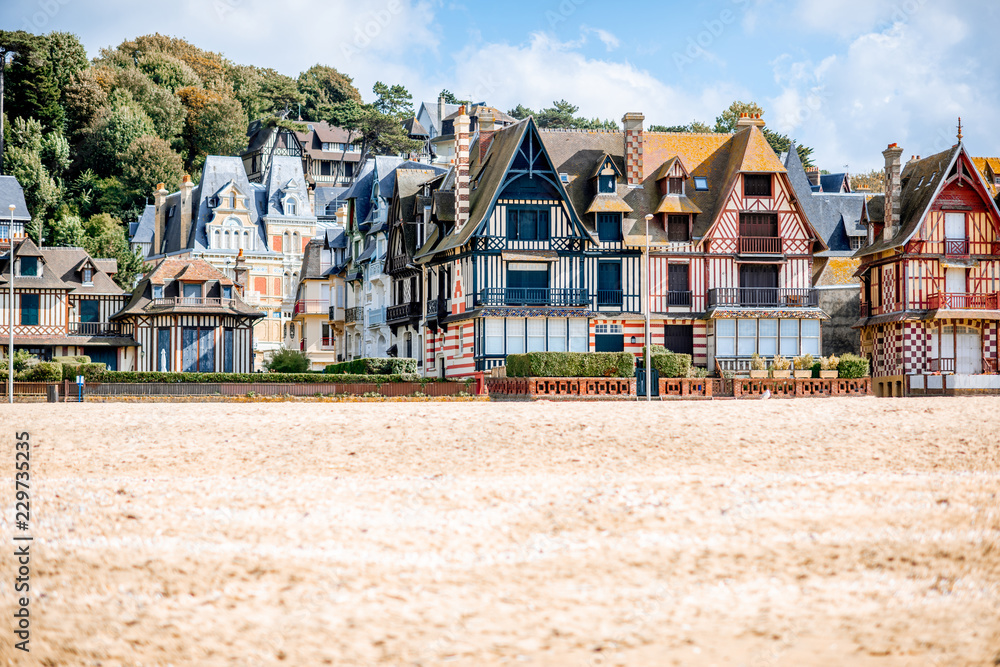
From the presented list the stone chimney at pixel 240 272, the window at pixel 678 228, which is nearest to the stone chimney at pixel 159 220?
the stone chimney at pixel 240 272

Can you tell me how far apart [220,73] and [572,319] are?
80218mm

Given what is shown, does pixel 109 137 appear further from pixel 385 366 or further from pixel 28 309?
pixel 385 366

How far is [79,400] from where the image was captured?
117ft

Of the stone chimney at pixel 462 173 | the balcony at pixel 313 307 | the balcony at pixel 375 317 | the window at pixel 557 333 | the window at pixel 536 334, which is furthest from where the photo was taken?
the balcony at pixel 313 307

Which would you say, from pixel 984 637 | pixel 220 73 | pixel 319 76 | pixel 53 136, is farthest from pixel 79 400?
pixel 319 76

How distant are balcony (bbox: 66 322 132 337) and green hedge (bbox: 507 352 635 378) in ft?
90.4

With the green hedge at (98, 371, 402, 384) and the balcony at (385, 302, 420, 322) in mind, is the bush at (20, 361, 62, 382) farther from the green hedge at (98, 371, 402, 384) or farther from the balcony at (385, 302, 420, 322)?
the balcony at (385, 302, 420, 322)

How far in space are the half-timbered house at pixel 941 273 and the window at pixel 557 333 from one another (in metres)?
11.6

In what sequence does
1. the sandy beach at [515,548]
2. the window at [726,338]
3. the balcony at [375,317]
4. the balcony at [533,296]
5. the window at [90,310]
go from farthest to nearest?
the window at [90,310]
the balcony at [375,317]
the window at [726,338]
the balcony at [533,296]
the sandy beach at [515,548]

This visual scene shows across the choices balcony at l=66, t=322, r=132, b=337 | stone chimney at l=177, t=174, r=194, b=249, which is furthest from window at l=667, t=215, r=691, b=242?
stone chimney at l=177, t=174, r=194, b=249

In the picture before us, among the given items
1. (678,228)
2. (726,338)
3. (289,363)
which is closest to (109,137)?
(289,363)

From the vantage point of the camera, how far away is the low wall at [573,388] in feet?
111

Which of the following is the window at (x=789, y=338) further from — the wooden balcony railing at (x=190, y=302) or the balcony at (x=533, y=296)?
the wooden balcony railing at (x=190, y=302)

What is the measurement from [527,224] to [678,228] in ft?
19.5
